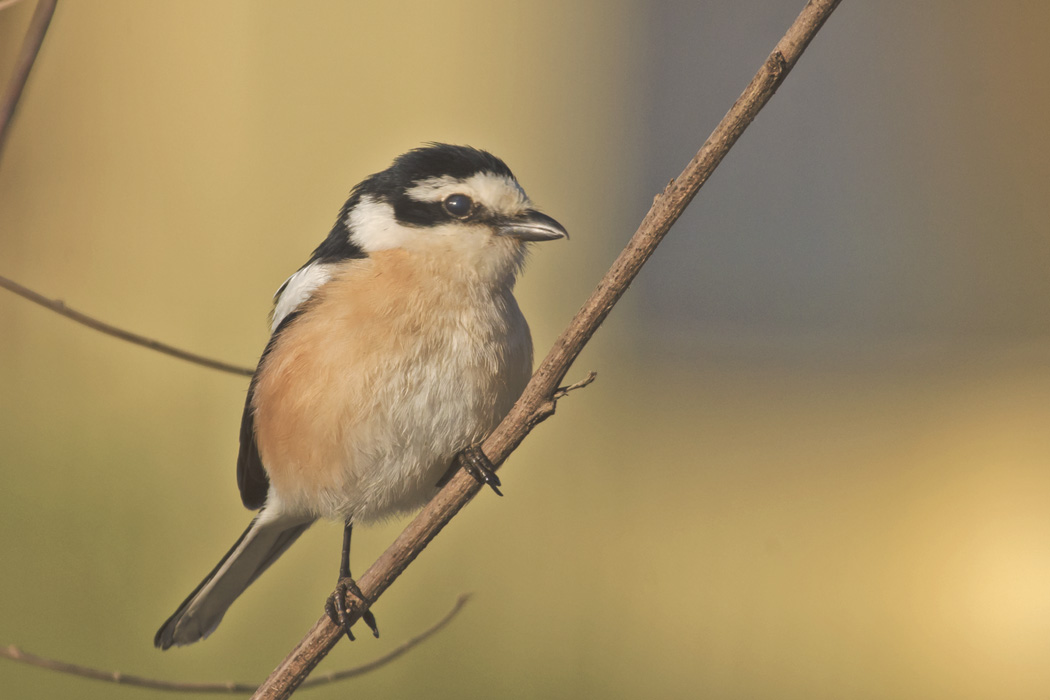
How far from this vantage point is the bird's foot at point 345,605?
1.38 meters

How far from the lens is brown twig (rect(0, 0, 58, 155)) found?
1.15 metres

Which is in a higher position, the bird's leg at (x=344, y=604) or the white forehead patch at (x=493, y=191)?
the white forehead patch at (x=493, y=191)

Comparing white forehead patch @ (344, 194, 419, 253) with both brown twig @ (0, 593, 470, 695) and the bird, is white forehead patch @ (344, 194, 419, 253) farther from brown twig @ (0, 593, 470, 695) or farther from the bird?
brown twig @ (0, 593, 470, 695)

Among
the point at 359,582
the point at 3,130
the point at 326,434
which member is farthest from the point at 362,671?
the point at 3,130

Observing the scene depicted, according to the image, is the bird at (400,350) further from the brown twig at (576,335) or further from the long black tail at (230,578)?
the brown twig at (576,335)

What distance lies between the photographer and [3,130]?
1152 millimetres

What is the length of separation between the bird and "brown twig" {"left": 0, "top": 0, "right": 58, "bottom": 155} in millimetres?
651

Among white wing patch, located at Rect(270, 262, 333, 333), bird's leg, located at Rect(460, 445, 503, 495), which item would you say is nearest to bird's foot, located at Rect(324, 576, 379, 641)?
bird's leg, located at Rect(460, 445, 503, 495)

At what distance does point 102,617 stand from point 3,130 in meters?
2.13

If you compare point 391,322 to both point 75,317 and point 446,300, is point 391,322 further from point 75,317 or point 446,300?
point 75,317

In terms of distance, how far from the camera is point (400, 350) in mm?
1608

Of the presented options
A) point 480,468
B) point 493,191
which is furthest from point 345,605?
point 493,191

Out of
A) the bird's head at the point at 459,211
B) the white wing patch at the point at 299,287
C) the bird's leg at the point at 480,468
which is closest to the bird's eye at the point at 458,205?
the bird's head at the point at 459,211

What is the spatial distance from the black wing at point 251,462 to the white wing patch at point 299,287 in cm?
4
